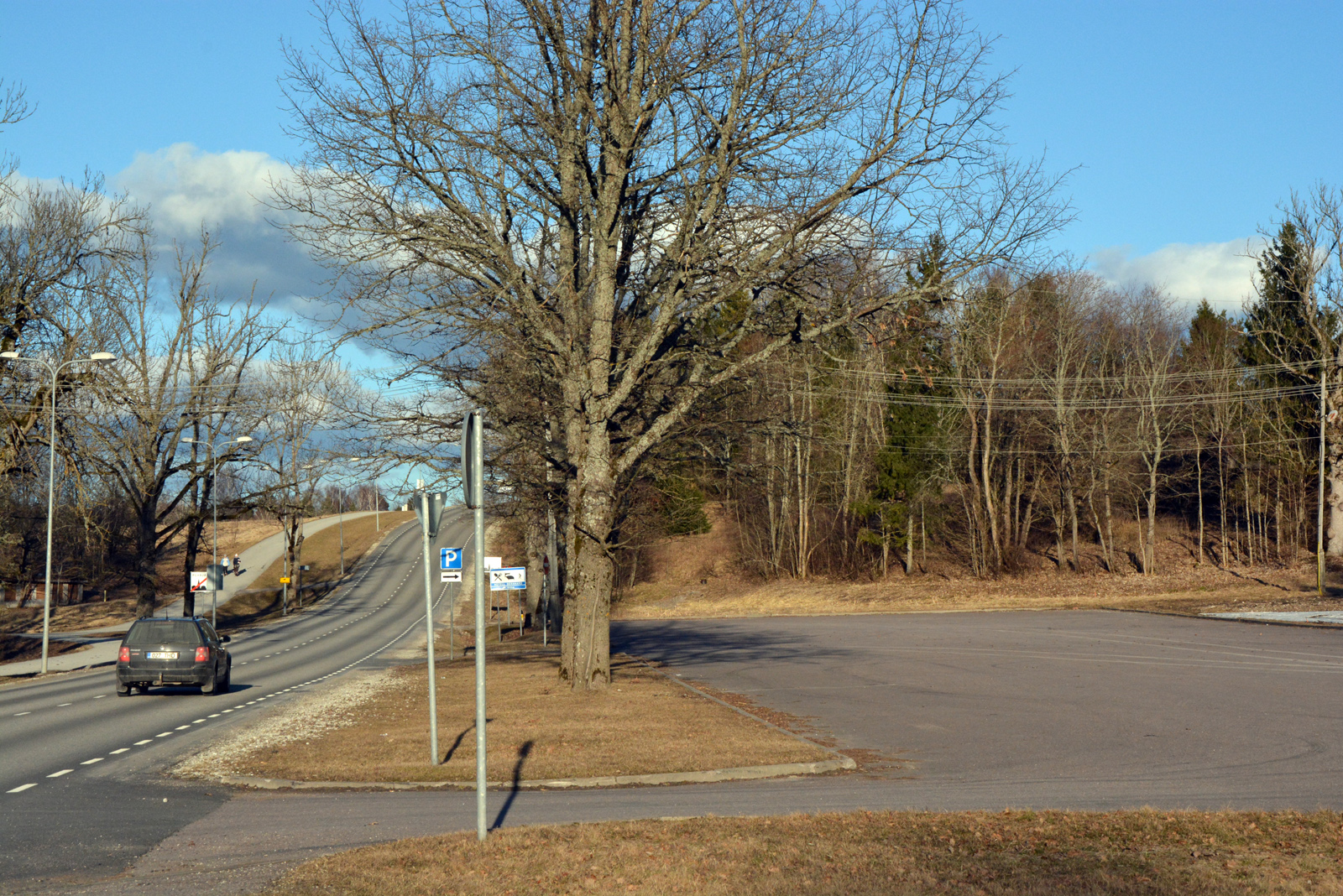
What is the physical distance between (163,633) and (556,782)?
14343mm

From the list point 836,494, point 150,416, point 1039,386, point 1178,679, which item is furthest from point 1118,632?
point 150,416

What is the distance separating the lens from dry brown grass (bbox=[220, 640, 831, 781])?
479 inches

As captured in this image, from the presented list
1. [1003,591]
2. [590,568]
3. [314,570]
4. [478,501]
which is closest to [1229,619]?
[1003,591]

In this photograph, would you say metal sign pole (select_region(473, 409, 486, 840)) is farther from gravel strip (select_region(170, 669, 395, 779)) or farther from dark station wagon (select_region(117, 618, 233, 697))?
dark station wagon (select_region(117, 618, 233, 697))

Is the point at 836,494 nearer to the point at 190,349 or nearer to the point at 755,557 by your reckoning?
the point at 755,557

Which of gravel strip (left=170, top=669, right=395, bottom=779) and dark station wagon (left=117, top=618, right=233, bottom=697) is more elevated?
dark station wagon (left=117, top=618, right=233, bottom=697)

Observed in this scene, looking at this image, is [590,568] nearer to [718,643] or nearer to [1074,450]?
[718,643]

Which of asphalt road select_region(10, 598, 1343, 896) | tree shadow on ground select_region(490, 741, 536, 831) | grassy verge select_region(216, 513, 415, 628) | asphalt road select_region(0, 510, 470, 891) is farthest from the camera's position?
grassy verge select_region(216, 513, 415, 628)

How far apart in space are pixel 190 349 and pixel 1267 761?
48085 millimetres

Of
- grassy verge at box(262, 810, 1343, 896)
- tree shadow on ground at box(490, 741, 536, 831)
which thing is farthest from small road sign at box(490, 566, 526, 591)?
grassy verge at box(262, 810, 1343, 896)

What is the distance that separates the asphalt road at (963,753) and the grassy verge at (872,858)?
1.01 m

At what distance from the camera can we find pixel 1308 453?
5694 cm

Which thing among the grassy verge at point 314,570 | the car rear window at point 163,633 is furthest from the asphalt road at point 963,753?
the grassy verge at point 314,570

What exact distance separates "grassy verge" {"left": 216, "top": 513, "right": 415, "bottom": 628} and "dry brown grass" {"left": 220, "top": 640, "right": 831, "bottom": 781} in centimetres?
4739
